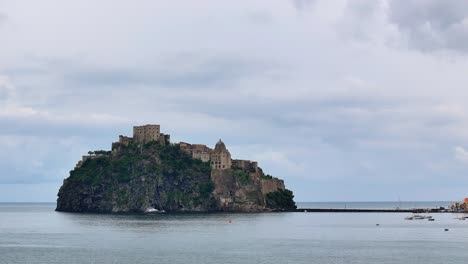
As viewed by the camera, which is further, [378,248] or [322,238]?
[322,238]

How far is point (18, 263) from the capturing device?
100m

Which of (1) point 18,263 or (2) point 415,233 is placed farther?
(2) point 415,233

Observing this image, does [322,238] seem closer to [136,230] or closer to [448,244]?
[448,244]

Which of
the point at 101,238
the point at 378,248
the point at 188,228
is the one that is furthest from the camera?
the point at 188,228

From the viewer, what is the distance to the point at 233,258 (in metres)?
105

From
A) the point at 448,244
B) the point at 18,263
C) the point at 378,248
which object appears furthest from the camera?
the point at 448,244

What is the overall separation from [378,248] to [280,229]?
2017 inches

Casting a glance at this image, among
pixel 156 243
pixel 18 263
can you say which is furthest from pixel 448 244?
pixel 18 263

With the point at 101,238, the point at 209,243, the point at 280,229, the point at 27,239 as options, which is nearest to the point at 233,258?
the point at 209,243

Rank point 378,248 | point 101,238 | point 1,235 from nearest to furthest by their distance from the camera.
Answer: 1. point 378,248
2. point 101,238
3. point 1,235

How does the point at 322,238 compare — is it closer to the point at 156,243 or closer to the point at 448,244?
the point at 448,244

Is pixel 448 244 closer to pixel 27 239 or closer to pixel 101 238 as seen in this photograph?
pixel 101 238

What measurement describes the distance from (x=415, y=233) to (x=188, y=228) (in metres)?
51.0

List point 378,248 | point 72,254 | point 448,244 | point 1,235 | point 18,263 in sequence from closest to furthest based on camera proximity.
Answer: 1. point 18,263
2. point 72,254
3. point 378,248
4. point 448,244
5. point 1,235
